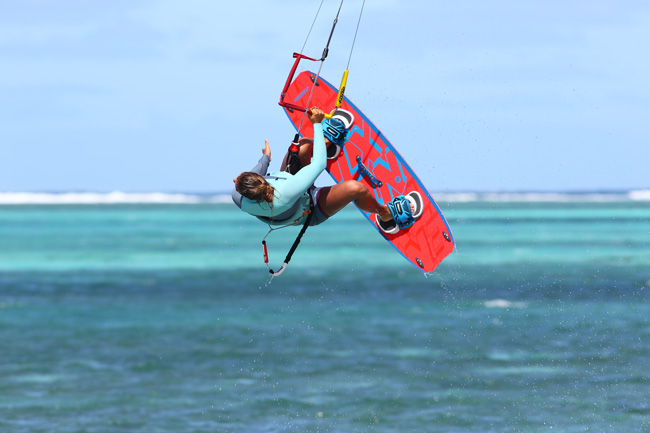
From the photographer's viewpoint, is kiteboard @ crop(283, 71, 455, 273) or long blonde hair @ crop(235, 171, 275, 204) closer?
long blonde hair @ crop(235, 171, 275, 204)

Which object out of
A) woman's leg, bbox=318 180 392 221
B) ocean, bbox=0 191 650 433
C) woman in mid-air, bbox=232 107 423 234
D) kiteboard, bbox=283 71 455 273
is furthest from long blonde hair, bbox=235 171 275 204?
ocean, bbox=0 191 650 433

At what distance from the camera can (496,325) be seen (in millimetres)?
23031

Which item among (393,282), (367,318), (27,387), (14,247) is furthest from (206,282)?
(14,247)

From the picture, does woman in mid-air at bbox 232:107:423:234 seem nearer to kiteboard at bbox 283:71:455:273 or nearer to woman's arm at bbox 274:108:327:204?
woman's arm at bbox 274:108:327:204

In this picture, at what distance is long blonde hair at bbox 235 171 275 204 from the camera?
7.93 m

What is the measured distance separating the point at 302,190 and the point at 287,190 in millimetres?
149

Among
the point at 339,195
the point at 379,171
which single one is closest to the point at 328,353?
the point at 379,171

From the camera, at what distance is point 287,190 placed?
26.7 ft

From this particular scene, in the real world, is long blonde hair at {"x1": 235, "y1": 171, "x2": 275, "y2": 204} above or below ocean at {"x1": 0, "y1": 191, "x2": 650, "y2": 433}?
above

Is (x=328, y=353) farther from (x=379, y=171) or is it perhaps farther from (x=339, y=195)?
(x=339, y=195)

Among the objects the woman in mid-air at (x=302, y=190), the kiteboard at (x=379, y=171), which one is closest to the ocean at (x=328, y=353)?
the kiteboard at (x=379, y=171)

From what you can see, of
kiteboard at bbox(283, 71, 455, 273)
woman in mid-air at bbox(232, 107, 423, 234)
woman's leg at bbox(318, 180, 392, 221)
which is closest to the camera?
woman in mid-air at bbox(232, 107, 423, 234)

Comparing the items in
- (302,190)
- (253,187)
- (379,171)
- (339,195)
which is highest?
(253,187)

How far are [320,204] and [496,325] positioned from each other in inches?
598
